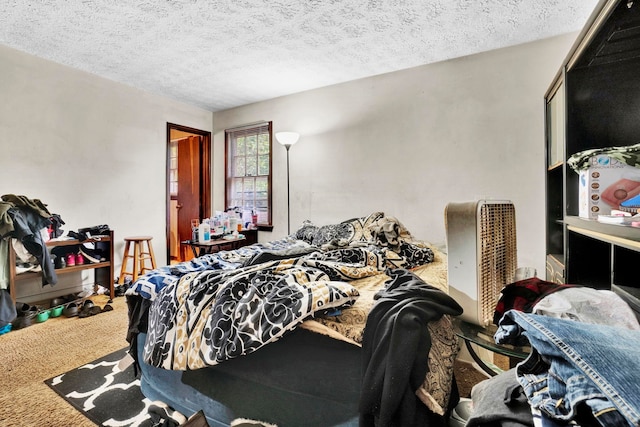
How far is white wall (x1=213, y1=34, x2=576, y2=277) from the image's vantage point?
2693 millimetres

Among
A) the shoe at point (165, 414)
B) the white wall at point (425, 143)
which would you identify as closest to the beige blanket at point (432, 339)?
the shoe at point (165, 414)

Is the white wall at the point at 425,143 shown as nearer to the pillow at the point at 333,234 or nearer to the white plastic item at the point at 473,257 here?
the pillow at the point at 333,234

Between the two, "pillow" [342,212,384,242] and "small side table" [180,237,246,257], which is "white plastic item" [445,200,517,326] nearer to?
"pillow" [342,212,384,242]

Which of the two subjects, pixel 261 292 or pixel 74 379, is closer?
pixel 261 292

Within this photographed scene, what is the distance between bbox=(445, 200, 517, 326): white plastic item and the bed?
6cm

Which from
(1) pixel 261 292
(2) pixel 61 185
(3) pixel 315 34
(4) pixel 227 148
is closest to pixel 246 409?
(1) pixel 261 292

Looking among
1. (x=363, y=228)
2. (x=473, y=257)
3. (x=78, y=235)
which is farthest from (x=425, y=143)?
(x=78, y=235)

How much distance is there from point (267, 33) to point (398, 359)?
8.83ft

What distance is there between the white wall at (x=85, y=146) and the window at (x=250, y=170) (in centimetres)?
83

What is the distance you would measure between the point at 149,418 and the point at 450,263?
1.57 meters

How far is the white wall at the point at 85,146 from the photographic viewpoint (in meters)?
2.88

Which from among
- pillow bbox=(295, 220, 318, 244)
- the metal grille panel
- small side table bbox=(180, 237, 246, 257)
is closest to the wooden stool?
small side table bbox=(180, 237, 246, 257)

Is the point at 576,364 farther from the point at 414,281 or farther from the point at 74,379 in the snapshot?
the point at 74,379

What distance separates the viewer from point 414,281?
3.79 feet
